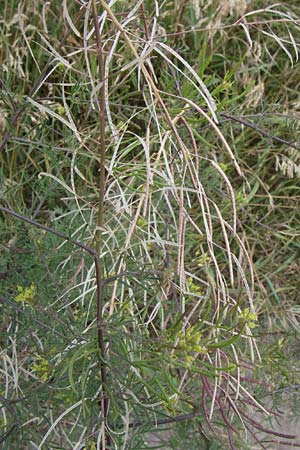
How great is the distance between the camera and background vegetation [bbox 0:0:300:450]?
875 millimetres

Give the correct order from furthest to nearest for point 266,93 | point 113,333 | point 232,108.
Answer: point 266,93 < point 232,108 < point 113,333

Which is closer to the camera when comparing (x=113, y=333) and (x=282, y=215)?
(x=113, y=333)

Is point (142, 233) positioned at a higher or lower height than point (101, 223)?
lower

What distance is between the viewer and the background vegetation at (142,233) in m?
0.88

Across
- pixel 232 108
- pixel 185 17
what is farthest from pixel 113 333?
pixel 185 17

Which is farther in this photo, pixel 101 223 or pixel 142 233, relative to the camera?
pixel 142 233

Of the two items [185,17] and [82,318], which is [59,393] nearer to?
[82,318]

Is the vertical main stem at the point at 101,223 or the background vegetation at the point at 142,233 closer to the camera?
the vertical main stem at the point at 101,223

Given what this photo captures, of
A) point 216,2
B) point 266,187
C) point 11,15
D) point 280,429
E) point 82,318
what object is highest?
point 216,2

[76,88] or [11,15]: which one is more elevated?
[76,88]

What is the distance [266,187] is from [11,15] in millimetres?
743

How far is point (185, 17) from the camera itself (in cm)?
169

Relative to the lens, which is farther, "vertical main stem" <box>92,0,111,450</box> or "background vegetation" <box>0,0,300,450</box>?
"background vegetation" <box>0,0,300,450</box>

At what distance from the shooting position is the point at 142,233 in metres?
1.07
